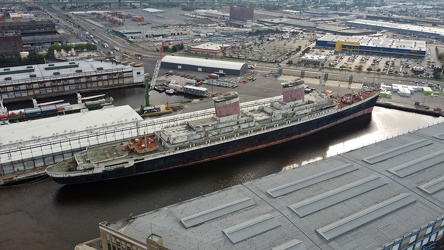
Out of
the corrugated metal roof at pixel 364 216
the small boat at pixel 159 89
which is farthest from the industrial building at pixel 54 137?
the corrugated metal roof at pixel 364 216

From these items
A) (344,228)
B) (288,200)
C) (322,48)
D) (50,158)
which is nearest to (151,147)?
(50,158)

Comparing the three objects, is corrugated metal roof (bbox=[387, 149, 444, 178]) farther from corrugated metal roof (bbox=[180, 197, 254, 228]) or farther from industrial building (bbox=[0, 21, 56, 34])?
industrial building (bbox=[0, 21, 56, 34])

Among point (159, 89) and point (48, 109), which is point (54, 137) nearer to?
point (48, 109)

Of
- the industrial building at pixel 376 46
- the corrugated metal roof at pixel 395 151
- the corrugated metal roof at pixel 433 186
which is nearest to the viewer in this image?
the corrugated metal roof at pixel 433 186

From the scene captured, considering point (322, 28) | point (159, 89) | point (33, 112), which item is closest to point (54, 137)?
point (33, 112)

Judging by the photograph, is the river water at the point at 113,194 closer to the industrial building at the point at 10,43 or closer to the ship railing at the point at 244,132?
the ship railing at the point at 244,132

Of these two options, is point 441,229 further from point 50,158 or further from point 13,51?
point 13,51
